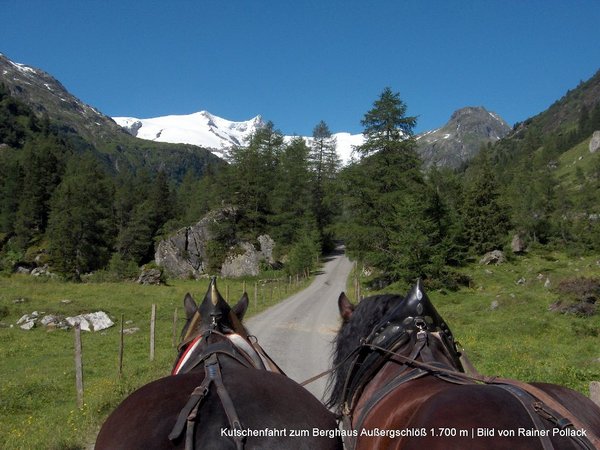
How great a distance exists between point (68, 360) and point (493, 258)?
30.9 meters

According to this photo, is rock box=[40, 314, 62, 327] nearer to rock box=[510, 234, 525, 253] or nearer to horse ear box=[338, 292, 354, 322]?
horse ear box=[338, 292, 354, 322]

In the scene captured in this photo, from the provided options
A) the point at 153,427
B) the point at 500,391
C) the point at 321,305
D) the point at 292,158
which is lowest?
the point at 321,305

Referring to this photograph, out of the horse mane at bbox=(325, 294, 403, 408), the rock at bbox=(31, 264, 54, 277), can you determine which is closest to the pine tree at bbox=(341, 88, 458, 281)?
the horse mane at bbox=(325, 294, 403, 408)

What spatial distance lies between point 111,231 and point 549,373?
2391 inches

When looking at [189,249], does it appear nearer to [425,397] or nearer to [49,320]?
[49,320]

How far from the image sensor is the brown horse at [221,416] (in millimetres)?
2133

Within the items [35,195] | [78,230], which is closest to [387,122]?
[78,230]

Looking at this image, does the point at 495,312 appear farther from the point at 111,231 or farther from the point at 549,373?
the point at 111,231

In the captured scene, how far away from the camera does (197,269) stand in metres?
49.0

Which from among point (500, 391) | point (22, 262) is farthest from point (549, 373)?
point (22, 262)

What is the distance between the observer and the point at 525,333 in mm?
15453

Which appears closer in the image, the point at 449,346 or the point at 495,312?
the point at 449,346

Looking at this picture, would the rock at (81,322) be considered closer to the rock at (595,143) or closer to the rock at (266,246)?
the rock at (266,246)

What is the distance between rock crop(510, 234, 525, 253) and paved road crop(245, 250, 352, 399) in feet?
66.1
